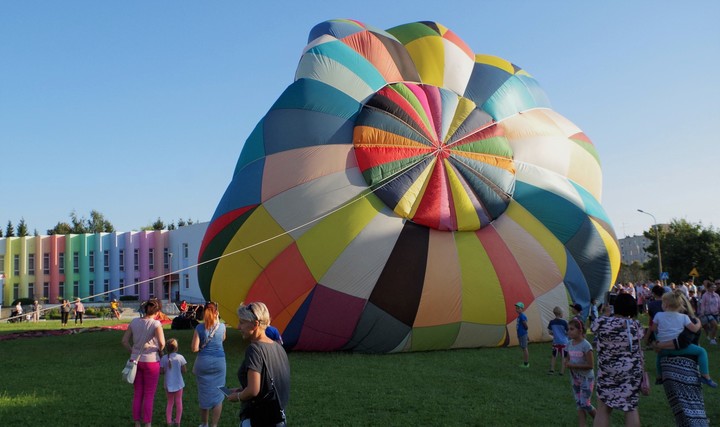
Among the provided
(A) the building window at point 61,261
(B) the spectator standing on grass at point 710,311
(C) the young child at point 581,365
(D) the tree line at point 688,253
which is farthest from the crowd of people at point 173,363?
(A) the building window at point 61,261

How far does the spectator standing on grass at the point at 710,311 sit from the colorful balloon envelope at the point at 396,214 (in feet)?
6.95

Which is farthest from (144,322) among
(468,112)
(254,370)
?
(468,112)

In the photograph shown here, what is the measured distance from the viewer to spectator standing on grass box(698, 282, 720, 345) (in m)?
14.4

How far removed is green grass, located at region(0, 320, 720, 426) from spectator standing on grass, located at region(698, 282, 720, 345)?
3.68 ft

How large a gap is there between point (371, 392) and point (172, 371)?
123 inches

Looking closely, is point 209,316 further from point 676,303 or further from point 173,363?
point 676,303

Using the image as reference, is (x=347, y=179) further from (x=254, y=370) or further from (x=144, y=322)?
(x=254, y=370)

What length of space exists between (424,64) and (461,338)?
22.1 ft

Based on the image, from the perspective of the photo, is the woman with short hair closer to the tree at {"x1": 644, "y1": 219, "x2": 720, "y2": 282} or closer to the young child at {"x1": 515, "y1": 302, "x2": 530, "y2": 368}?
the young child at {"x1": 515, "y1": 302, "x2": 530, "y2": 368}

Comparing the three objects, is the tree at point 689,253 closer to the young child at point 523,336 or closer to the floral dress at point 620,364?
the young child at point 523,336

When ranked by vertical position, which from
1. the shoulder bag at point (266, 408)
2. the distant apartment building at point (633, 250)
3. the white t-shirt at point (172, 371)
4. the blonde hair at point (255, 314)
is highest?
the blonde hair at point (255, 314)

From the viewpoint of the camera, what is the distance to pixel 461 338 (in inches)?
530

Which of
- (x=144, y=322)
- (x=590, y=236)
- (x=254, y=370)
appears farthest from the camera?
(x=590, y=236)

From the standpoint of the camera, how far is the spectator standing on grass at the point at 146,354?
6758mm
